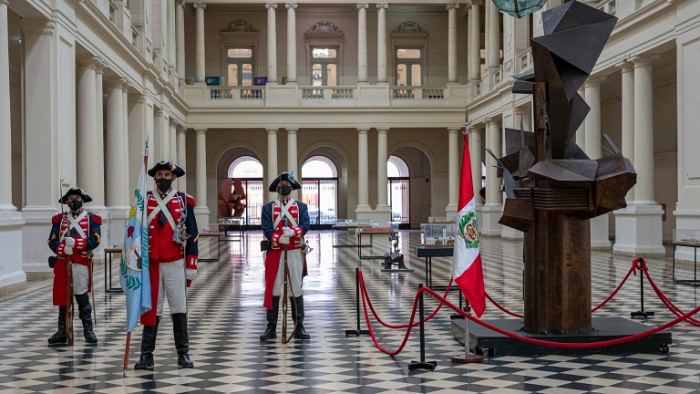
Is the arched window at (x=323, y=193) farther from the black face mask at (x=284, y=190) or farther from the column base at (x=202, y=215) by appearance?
Answer: the black face mask at (x=284, y=190)

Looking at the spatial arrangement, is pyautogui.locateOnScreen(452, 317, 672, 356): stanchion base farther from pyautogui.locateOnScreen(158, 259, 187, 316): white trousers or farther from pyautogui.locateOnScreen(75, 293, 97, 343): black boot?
pyautogui.locateOnScreen(75, 293, 97, 343): black boot

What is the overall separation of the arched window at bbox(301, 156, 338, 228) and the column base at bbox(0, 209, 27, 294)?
96.5 ft

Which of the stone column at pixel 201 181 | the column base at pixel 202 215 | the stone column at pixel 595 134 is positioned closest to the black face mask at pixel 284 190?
the stone column at pixel 595 134

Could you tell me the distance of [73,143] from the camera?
18.0 metres

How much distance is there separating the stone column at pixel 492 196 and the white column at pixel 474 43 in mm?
3788

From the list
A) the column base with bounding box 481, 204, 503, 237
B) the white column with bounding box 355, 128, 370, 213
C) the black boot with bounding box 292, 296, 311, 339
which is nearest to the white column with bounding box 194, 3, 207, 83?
the white column with bounding box 355, 128, 370, 213

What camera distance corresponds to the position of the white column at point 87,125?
20.2 metres

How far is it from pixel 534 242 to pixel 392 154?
34217 millimetres

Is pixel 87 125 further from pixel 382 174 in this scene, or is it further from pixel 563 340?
pixel 382 174

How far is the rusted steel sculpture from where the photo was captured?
8367 millimetres

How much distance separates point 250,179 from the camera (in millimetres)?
43281

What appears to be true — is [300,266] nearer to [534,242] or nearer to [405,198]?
[534,242]

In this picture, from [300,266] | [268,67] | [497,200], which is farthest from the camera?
[268,67]

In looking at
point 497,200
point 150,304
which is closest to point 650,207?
point 497,200
